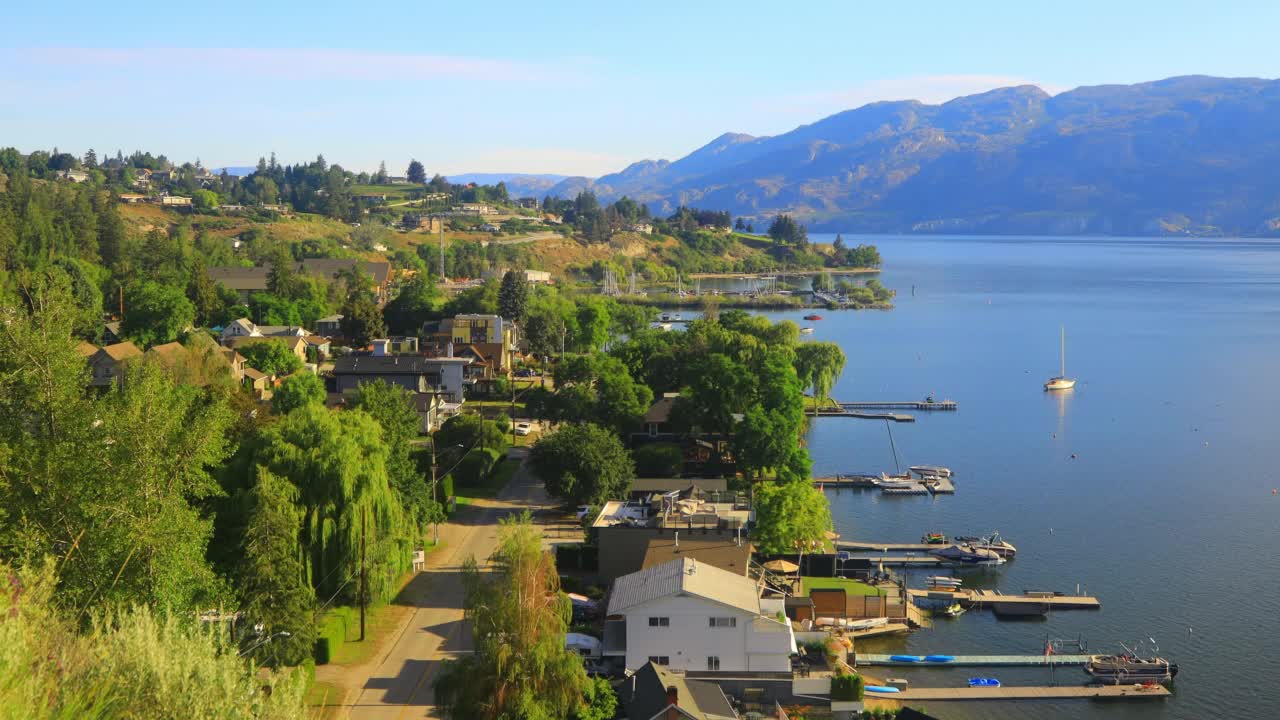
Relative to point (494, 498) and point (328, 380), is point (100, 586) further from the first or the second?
point (328, 380)

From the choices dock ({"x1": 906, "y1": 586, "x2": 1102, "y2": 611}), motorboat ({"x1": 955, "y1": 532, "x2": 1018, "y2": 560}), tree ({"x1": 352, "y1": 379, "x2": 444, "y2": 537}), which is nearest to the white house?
tree ({"x1": 352, "y1": 379, "x2": 444, "y2": 537})

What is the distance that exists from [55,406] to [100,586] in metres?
3.18

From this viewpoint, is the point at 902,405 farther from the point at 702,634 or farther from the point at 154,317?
the point at 702,634

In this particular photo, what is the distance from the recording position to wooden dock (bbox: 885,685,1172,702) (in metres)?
20.8

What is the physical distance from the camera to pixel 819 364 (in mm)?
49406

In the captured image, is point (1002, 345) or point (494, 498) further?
point (1002, 345)

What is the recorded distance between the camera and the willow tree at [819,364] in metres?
49.1

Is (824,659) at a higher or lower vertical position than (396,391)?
lower

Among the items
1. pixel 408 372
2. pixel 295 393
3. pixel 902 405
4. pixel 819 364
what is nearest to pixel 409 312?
pixel 408 372

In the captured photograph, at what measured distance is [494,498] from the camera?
30641mm

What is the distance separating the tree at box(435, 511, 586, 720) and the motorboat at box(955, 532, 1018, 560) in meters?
15.2

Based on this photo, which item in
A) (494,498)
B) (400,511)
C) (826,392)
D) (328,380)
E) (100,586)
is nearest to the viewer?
(100,586)

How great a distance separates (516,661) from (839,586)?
33.8ft

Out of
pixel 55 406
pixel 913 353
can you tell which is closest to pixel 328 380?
pixel 55 406
